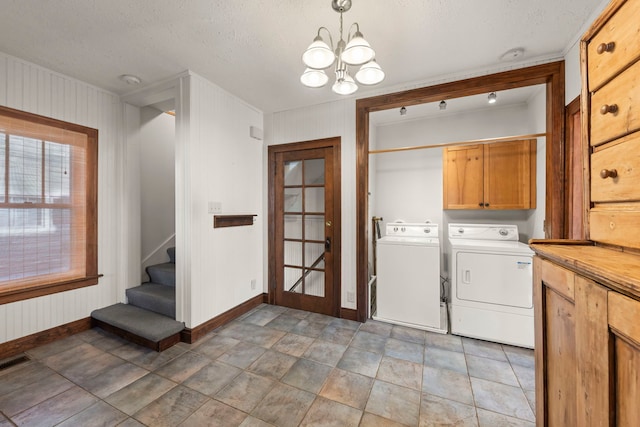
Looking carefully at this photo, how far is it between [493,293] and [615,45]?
7.62ft

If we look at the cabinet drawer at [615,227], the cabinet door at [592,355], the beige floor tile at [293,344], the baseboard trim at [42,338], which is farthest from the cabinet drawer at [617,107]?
the baseboard trim at [42,338]

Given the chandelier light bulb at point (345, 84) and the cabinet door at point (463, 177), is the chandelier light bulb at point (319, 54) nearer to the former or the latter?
the chandelier light bulb at point (345, 84)

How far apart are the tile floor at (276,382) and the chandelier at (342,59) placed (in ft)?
7.12

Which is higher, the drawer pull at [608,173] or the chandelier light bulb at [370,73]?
the chandelier light bulb at [370,73]

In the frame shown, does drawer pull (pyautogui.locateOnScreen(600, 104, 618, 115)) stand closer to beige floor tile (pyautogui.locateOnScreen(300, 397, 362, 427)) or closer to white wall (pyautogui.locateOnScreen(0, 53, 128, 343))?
beige floor tile (pyautogui.locateOnScreen(300, 397, 362, 427))

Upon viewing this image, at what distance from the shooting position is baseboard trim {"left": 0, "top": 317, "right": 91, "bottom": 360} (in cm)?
220

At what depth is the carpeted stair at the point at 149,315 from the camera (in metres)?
2.37

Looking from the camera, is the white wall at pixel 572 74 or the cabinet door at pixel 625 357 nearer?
the cabinet door at pixel 625 357

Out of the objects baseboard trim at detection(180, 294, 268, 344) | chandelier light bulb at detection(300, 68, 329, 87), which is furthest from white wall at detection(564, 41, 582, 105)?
baseboard trim at detection(180, 294, 268, 344)

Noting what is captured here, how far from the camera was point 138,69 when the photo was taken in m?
2.44

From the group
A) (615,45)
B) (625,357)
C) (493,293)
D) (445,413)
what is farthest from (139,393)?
(493,293)

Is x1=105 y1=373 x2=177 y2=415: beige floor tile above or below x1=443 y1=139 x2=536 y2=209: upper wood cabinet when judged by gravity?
below

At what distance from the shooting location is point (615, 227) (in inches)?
30.9

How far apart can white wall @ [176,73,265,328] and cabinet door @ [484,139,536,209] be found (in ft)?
9.92
